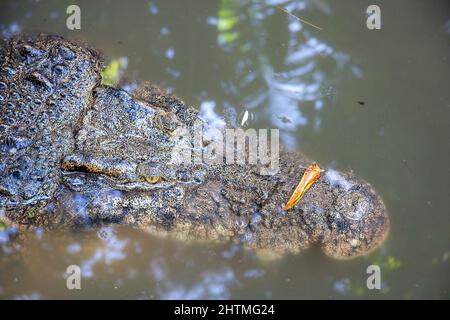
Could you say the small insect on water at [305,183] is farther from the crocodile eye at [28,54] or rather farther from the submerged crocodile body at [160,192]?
the crocodile eye at [28,54]

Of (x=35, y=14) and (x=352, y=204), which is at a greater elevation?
(x=35, y=14)

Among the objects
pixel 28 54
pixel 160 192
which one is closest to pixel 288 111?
pixel 160 192

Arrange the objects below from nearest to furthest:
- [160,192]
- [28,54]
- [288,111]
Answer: [160,192]
[28,54]
[288,111]

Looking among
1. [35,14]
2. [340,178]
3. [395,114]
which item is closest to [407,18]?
[395,114]

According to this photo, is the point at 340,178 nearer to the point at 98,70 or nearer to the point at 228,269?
the point at 228,269

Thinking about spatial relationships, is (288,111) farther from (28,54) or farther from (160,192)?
(28,54)

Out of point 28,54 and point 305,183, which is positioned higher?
point 28,54

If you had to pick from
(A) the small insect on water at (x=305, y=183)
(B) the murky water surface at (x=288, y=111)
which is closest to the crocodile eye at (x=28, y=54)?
(B) the murky water surface at (x=288, y=111)
